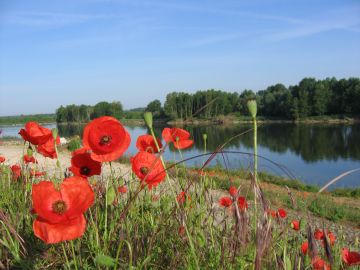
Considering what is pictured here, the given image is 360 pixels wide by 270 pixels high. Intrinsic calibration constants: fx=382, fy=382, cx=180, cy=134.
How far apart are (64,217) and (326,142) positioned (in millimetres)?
40804

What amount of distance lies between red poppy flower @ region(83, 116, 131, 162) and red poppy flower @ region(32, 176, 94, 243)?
21 centimetres

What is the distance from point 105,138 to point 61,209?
0.32 metres

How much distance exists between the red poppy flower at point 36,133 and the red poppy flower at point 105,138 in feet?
1.47

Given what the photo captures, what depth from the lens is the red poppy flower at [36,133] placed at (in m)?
1.59

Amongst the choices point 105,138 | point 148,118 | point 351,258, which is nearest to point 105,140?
point 105,138

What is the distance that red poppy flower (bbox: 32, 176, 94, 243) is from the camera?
0.92 metres

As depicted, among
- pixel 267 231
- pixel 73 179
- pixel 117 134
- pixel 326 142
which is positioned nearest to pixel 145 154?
pixel 117 134

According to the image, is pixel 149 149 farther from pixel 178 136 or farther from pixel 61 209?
pixel 61 209

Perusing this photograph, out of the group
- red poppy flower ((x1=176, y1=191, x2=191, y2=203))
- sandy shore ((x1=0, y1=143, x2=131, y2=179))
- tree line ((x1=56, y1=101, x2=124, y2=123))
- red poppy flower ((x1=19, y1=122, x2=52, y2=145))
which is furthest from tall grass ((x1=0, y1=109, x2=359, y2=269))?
tree line ((x1=56, y1=101, x2=124, y2=123))

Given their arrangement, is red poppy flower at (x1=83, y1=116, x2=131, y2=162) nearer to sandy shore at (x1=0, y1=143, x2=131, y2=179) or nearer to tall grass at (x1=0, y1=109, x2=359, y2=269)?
tall grass at (x1=0, y1=109, x2=359, y2=269)

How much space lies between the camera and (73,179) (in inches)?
41.6

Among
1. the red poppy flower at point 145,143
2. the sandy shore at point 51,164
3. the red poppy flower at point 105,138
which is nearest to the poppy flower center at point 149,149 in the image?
the red poppy flower at point 145,143

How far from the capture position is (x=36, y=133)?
159 cm

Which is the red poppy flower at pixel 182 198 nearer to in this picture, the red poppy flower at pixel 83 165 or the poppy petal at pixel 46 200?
the red poppy flower at pixel 83 165
